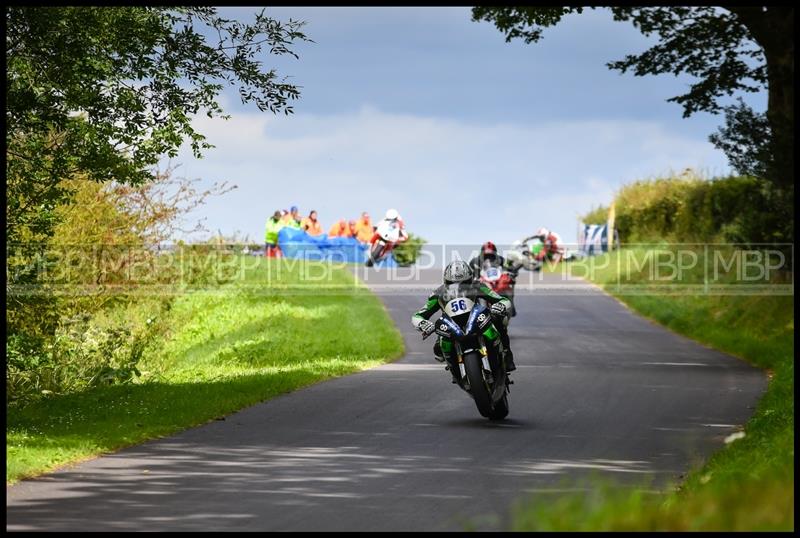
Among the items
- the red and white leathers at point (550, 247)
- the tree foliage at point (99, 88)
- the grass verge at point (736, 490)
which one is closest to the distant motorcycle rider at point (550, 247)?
the red and white leathers at point (550, 247)

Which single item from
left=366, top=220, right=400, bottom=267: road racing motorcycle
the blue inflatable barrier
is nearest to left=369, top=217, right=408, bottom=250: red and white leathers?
left=366, top=220, right=400, bottom=267: road racing motorcycle

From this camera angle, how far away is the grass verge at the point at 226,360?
14273 mm

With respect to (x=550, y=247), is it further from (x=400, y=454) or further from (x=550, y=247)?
(x=400, y=454)

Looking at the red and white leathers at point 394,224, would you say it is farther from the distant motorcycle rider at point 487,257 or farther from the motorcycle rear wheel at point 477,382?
the motorcycle rear wheel at point 477,382

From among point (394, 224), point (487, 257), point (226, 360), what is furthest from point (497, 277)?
point (394, 224)

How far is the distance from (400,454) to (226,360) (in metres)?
14.6

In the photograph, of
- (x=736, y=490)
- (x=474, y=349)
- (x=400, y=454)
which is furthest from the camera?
(x=474, y=349)

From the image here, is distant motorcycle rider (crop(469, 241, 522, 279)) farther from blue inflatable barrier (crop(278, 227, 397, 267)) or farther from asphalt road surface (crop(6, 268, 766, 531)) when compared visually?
blue inflatable barrier (crop(278, 227, 397, 267))

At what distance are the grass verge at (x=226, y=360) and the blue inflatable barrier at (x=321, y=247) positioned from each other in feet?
9.59

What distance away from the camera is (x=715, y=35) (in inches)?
957

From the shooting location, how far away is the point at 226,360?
26.9 meters

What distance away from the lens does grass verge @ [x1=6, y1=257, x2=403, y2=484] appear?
14.3 m

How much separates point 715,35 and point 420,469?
14.8 m

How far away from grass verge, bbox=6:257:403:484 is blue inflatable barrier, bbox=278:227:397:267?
2.92 metres
